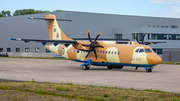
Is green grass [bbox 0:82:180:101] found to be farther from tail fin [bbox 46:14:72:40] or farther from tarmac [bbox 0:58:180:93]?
tail fin [bbox 46:14:72:40]

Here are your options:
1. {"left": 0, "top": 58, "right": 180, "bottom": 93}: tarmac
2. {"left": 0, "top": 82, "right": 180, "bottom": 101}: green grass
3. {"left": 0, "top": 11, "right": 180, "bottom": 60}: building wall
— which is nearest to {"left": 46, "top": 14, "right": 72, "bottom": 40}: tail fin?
{"left": 0, "top": 58, "right": 180, "bottom": 93}: tarmac

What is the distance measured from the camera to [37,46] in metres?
71.0

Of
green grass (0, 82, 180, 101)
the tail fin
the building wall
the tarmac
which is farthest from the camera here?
the building wall

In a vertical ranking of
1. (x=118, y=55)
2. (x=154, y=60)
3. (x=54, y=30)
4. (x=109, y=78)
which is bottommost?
(x=109, y=78)

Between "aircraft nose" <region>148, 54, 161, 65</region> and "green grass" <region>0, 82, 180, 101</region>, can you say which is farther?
"aircraft nose" <region>148, 54, 161, 65</region>

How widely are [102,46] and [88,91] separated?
16280mm

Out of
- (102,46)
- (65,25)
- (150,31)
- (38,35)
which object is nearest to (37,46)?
(38,35)

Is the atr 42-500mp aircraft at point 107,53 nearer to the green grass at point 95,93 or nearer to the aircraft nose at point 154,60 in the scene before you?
the aircraft nose at point 154,60

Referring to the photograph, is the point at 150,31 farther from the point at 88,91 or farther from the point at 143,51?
the point at 88,91

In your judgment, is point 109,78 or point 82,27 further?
point 82,27

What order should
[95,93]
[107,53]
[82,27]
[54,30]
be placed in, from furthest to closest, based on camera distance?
[82,27] < [54,30] < [107,53] < [95,93]

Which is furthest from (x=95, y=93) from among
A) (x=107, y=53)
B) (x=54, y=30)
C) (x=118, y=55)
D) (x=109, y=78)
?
(x=54, y=30)

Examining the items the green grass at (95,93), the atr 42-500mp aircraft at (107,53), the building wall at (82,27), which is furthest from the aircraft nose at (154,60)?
the building wall at (82,27)

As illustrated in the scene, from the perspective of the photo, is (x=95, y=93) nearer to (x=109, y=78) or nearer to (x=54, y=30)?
(x=109, y=78)
